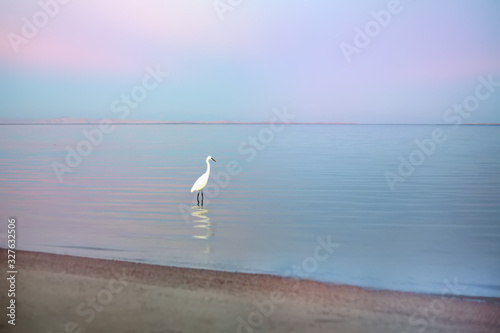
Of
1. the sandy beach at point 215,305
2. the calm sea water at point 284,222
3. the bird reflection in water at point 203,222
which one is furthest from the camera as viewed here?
the bird reflection in water at point 203,222

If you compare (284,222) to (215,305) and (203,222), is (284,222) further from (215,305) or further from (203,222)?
(215,305)

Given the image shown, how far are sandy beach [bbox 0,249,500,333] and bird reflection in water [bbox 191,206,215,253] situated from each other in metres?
3.05

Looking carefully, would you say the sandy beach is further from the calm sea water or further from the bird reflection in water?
the bird reflection in water

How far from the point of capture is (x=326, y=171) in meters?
24.2

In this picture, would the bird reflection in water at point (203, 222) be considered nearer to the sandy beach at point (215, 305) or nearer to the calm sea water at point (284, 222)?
the calm sea water at point (284, 222)

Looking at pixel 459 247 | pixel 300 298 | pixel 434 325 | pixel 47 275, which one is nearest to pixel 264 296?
pixel 300 298

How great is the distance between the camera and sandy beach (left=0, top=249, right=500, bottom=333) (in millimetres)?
5559

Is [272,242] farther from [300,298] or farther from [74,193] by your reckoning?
[74,193]

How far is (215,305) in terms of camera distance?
20.2ft

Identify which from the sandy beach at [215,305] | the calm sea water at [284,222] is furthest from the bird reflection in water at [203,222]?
the sandy beach at [215,305]

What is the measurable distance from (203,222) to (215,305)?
6800 millimetres

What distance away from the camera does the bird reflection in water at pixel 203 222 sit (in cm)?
1128

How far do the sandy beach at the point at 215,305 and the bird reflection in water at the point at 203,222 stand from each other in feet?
10.0

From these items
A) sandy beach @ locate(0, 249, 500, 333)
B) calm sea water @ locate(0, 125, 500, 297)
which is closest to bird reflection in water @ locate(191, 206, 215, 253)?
calm sea water @ locate(0, 125, 500, 297)
